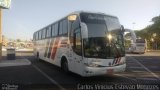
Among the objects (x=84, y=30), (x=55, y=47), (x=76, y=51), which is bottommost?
(x=76, y=51)

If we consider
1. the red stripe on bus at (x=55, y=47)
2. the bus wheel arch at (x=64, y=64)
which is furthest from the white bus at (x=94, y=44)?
the red stripe on bus at (x=55, y=47)

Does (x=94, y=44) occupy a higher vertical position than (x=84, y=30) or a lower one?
lower

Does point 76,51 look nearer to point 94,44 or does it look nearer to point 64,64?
point 94,44

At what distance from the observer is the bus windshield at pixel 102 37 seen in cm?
1262

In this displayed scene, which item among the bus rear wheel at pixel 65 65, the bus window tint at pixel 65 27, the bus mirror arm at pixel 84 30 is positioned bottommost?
the bus rear wheel at pixel 65 65

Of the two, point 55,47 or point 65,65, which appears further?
point 55,47

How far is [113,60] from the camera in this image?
12883mm

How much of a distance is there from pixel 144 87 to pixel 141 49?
3775cm

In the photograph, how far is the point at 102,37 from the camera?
1280cm

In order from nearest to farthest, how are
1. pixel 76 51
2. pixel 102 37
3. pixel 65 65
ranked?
pixel 102 37
pixel 76 51
pixel 65 65

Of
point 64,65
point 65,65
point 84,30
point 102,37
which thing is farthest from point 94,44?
point 64,65

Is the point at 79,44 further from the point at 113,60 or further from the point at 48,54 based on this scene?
the point at 48,54

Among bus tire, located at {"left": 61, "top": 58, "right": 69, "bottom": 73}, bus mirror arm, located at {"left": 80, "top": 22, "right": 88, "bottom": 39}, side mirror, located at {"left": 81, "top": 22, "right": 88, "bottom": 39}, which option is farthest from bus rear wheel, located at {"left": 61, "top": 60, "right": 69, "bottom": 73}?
side mirror, located at {"left": 81, "top": 22, "right": 88, "bottom": 39}

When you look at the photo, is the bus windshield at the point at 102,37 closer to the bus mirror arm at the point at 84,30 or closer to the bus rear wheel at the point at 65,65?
the bus mirror arm at the point at 84,30
